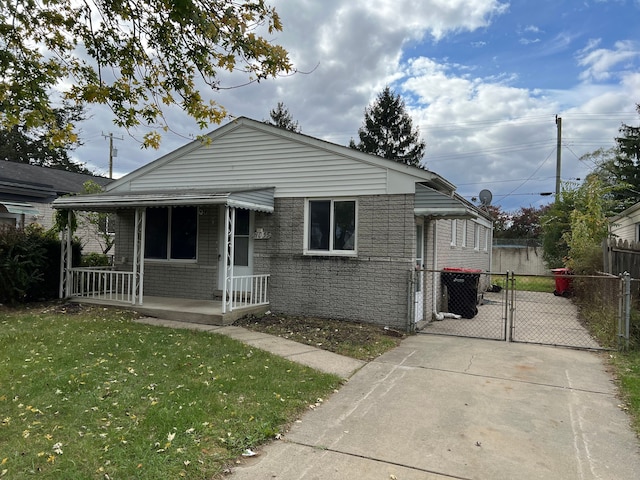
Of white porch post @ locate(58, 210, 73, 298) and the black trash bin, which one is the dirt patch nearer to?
the black trash bin

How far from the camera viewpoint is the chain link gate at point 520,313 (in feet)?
26.1

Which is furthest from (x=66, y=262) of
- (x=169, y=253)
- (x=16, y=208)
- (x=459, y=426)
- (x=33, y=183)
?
(x=459, y=426)

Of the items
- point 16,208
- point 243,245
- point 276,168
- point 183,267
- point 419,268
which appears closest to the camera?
point 419,268

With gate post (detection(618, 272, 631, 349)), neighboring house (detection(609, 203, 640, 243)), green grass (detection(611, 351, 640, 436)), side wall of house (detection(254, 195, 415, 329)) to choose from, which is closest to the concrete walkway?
green grass (detection(611, 351, 640, 436))

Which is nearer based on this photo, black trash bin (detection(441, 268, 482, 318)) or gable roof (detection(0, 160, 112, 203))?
black trash bin (detection(441, 268, 482, 318))

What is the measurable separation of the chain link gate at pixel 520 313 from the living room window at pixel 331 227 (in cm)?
170

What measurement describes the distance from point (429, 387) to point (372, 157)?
16.8 feet

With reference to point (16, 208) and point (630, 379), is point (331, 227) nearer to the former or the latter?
point (630, 379)

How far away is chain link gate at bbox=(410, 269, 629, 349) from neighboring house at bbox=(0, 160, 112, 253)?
1257 centimetres

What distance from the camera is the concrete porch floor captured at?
8711 mm

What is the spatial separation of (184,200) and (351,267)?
12.5 ft

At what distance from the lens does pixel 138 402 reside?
437cm

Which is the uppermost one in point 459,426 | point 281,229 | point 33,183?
point 33,183

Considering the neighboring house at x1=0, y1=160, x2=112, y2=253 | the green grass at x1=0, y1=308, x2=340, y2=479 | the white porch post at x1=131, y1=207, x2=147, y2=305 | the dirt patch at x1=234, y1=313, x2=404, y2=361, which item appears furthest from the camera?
the neighboring house at x1=0, y1=160, x2=112, y2=253
